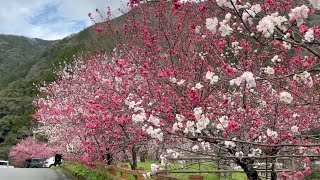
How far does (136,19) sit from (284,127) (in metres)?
3.43

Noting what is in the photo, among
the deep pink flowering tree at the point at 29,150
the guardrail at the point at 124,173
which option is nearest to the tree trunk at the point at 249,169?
the guardrail at the point at 124,173

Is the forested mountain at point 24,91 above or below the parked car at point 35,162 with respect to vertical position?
above

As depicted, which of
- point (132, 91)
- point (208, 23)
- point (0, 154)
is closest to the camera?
point (208, 23)

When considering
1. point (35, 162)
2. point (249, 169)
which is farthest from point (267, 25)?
point (35, 162)

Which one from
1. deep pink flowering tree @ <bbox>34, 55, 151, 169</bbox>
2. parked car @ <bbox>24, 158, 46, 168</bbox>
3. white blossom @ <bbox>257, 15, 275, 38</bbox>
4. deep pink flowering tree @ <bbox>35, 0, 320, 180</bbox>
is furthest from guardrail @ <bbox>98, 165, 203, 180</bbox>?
parked car @ <bbox>24, 158, 46, 168</bbox>

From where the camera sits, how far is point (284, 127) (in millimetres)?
6996

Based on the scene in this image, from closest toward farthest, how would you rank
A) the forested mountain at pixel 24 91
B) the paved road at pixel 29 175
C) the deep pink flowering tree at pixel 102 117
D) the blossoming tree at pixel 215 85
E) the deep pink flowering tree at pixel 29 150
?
the blossoming tree at pixel 215 85, the deep pink flowering tree at pixel 102 117, the paved road at pixel 29 175, the deep pink flowering tree at pixel 29 150, the forested mountain at pixel 24 91

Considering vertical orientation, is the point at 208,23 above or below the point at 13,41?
below

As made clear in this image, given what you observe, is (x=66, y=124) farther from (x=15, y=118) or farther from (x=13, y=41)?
(x=13, y=41)

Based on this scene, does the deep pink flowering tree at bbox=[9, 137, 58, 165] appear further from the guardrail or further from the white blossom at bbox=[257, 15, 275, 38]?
the white blossom at bbox=[257, 15, 275, 38]

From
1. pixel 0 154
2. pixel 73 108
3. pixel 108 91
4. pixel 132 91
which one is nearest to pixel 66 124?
pixel 73 108

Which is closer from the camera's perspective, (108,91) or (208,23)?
(208,23)

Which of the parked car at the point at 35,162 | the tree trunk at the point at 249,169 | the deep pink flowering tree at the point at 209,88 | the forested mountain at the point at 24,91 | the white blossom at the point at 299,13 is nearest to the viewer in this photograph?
the white blossom at the point at 299,13

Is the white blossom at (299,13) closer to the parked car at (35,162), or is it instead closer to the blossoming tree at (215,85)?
the blossoming tree at (215,85)
